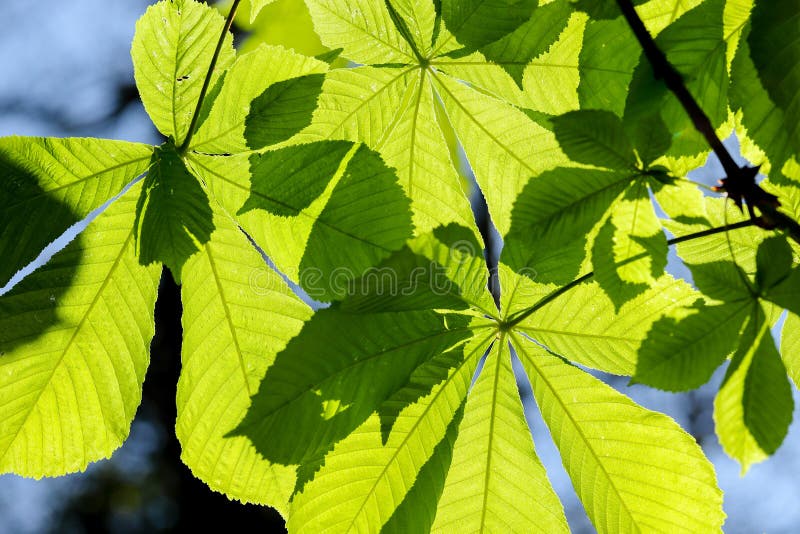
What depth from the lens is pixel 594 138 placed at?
0.72 m

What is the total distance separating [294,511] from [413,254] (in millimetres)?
397

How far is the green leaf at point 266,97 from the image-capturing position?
877 millimetres

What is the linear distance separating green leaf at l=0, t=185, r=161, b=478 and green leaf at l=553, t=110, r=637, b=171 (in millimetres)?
599

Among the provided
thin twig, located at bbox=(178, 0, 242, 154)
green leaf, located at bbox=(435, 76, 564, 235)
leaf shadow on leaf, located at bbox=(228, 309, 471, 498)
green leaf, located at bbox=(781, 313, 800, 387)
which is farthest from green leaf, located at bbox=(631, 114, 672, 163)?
thin twig, located at bbox=(178, 0, 242, 154)

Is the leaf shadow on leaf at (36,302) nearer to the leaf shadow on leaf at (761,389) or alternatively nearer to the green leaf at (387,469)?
the green leaf at (387,469)

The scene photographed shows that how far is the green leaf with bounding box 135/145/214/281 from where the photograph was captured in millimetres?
894

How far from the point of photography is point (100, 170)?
36.2 inches

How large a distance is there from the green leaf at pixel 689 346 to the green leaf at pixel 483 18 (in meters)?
0.42

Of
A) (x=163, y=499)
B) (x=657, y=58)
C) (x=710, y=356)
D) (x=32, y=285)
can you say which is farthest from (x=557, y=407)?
(x=163, y=499)

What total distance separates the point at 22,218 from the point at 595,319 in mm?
781

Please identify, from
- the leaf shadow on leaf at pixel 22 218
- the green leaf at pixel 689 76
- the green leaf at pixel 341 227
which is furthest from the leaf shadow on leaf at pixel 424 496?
the leaf shadow on leaf at pixel 22 218

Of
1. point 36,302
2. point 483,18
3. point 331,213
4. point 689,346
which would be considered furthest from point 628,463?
point 36,302

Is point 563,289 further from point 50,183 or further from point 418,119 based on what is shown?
point 50,183

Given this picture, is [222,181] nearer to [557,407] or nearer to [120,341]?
[120,341]
